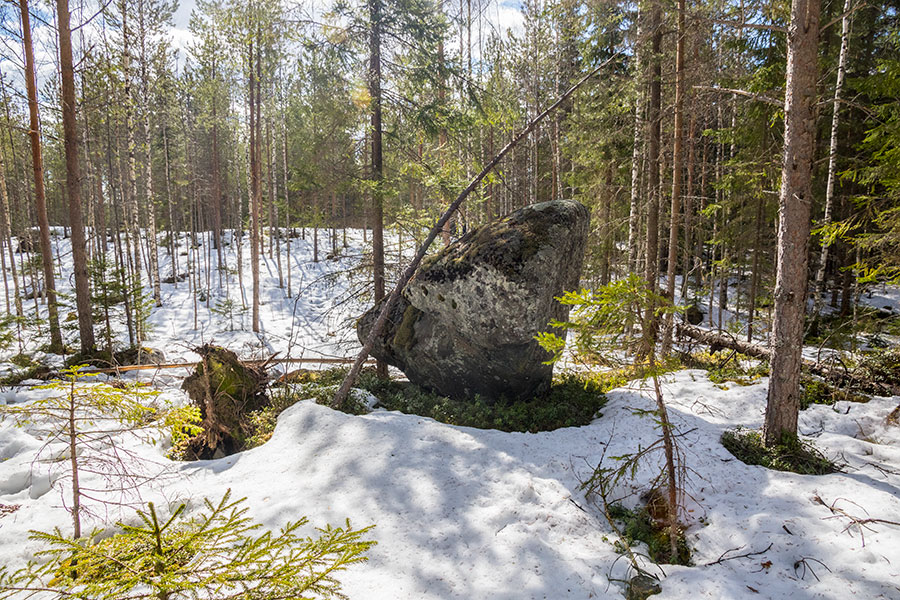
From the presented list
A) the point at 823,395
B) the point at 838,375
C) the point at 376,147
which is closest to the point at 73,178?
the point at 376,147

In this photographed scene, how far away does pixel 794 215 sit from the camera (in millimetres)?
4582

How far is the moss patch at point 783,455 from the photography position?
4551mm

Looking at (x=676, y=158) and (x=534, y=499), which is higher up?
(x=676, y=158)

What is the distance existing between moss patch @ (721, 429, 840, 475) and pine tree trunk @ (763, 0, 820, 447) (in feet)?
0.38

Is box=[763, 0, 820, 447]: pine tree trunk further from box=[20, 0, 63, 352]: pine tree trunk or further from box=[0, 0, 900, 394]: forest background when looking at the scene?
box=[20, 0, 63, 352]: pine tree trunk

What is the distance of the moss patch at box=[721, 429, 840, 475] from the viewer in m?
4.55

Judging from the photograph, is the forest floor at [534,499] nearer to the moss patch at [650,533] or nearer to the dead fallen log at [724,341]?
the moss patch at [650,533]

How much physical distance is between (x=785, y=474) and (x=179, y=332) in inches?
794

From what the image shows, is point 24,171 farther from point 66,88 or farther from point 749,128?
point 749,128

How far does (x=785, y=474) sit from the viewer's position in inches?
176

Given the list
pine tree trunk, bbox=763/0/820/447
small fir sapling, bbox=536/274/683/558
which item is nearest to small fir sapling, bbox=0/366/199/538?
small fir sapling, bbox=536/274/683/558

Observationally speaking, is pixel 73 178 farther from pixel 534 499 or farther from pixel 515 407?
pixel 534 499

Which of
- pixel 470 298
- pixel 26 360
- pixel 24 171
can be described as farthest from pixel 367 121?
pixel 24 171

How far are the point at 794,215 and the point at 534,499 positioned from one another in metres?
4.40
